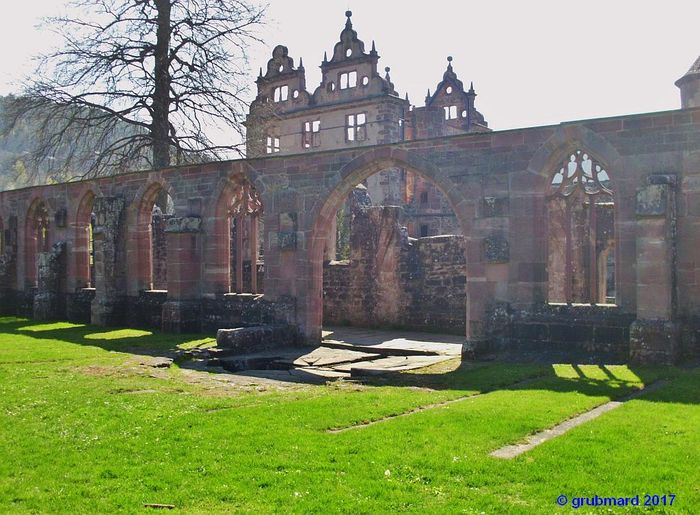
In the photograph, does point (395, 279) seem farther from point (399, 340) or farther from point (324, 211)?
point (324, 211)

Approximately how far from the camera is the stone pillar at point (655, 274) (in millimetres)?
11016

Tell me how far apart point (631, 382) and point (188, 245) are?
10419 mm

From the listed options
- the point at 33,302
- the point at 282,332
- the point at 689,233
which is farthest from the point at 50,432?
the point at 33,302

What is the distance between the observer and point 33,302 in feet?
73.5

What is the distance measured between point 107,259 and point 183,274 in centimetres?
293

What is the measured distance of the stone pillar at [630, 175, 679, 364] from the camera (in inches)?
434

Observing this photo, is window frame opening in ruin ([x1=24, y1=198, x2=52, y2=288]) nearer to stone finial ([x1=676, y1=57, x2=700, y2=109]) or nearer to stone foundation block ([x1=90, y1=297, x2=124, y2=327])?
stone foundation block ([x1=90, y1=297, x2=124, y2=327])

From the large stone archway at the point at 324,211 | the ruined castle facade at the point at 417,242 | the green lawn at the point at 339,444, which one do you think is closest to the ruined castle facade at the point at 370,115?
A: the ruined castle facade at the point at 417,242

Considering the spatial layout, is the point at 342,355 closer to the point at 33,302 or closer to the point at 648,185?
the point at 648,185

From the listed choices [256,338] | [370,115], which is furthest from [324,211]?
[370,115]

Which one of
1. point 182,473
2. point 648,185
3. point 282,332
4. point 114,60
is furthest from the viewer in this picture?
point 114,60

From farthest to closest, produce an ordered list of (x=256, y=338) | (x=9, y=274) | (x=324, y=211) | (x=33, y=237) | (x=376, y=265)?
1. (x=9, y=274)
2. (x=33, y=237)
3. (x=376, y=265)
4. (x=324, y=211)
5. (x=256, y=338)

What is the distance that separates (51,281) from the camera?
21.0 metres

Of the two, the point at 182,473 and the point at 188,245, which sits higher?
the point at 188,245
